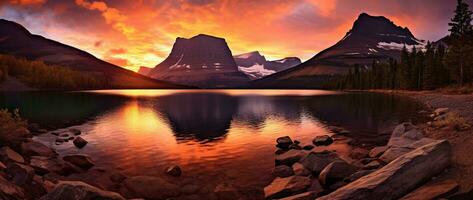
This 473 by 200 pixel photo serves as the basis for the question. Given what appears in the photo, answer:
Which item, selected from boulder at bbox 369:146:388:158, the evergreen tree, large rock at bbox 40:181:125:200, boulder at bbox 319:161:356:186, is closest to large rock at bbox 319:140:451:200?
boulder at bbox 319:161:356:186

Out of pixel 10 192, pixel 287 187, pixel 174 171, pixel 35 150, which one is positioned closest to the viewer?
Result: pixel 10 192

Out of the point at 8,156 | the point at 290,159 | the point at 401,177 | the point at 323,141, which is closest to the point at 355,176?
the point at 401,177

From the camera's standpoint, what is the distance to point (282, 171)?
2095 centimetres

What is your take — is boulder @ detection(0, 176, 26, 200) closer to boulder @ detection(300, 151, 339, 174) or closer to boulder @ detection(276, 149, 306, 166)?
boulder @ detection(300, 151, 339, 174)

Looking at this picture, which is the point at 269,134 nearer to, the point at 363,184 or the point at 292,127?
the point at 292,127

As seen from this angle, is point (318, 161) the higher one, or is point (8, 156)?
point (8, 156)

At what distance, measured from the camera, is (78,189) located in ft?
42.5

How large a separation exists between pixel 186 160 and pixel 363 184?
16553 mm

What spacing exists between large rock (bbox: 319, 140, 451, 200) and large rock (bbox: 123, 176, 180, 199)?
913cm

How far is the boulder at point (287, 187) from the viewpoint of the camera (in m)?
16.4

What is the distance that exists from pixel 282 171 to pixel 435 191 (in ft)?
34.7

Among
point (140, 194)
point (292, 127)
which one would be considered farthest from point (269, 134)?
point (140, 194)

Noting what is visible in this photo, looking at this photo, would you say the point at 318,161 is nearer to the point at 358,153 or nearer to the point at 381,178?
the point at 358,153

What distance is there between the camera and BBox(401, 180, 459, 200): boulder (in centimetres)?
1104
